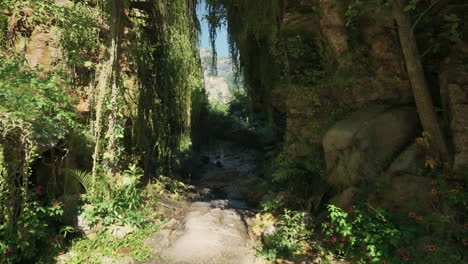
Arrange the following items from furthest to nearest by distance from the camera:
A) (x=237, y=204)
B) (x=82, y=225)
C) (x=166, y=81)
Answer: (x=237, y=204)
(x=166, y=81)
(x=82, y=225)

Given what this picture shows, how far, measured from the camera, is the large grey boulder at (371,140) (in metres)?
4.02

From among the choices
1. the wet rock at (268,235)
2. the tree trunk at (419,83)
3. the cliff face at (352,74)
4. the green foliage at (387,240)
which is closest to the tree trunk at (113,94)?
the cliff face at (352,74)

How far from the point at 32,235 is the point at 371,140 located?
5.47 m

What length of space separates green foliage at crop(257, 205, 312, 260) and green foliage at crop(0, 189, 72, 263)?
3.12m

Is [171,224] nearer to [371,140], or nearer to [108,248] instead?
[108,248]

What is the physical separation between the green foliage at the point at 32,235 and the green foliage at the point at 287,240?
3.12m

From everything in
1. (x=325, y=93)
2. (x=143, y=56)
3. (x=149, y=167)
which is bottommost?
(x=149, y=167)

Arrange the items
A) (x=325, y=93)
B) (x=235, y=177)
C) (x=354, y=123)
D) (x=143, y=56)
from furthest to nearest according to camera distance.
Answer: (x=235, y=177) < (x=143, y=56) < (x=325, y=93) < (x=354, y=123)

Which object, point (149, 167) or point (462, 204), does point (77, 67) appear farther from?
point (462, 204)

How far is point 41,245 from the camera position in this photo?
3.40 meters

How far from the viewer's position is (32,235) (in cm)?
319

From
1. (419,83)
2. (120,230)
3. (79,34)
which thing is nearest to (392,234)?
(419,83)

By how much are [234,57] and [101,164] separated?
5.13m

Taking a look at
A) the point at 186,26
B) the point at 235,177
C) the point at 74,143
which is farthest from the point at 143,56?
the point at 235,177
